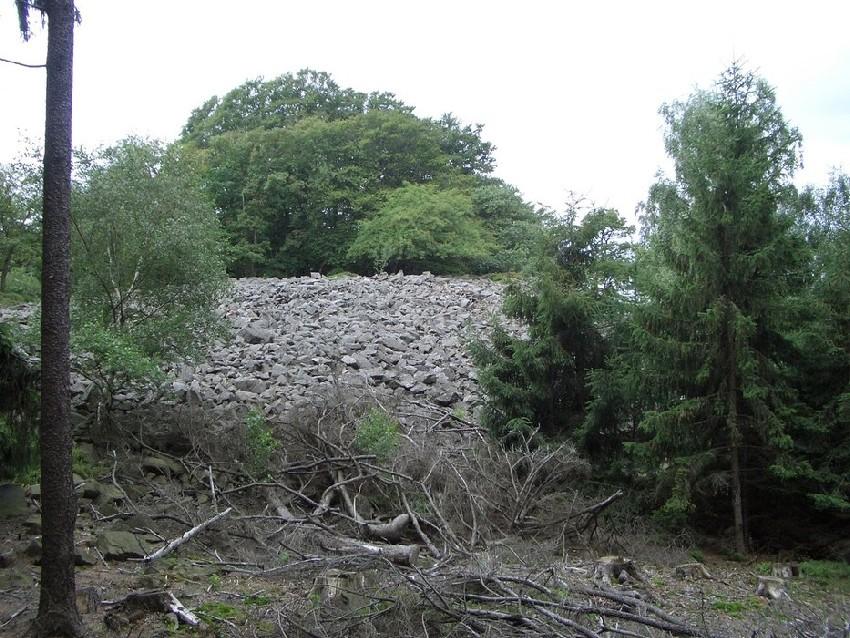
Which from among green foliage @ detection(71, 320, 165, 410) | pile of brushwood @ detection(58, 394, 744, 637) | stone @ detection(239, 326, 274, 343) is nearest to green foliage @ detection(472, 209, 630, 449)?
pile of brushwood @ detection(58, 394, 744, 637)

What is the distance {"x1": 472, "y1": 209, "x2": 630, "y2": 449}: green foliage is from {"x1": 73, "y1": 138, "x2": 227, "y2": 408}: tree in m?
5.29

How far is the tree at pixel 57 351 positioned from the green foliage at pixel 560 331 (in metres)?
7.18

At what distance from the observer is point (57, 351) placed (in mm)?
6238

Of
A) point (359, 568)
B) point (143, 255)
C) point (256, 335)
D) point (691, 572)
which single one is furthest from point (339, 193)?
point (359, 568)

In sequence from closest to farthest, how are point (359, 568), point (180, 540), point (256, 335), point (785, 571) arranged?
point (359, 568)
point (180, 540)
point (785, 571)
point (256, 335)

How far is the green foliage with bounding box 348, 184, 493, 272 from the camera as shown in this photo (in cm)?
3319

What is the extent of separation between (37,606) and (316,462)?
4.87m

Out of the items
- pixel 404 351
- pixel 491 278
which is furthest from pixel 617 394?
pixel 491 278

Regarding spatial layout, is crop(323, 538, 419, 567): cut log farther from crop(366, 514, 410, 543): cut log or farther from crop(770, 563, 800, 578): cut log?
crop(770, 563, 800, 578): cut log

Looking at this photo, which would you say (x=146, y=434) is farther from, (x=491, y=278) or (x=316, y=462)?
(x=491, y=278)

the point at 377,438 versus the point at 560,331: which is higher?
the point at 560,331

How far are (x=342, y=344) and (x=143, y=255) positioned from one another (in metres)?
6.00

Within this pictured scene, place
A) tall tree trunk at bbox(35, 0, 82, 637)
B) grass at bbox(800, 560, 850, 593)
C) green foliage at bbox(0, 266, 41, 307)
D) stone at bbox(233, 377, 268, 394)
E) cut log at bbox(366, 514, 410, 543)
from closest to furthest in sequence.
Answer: tall tree trunk at bbox(35, 0, 82, 637) → grass at bbox(800, 560, 850, 593) → cut log at bbox(366, 514, 410, 543) → stone at bbox(233, 377, 268, 394) → green foliage at bbox(0, 266, 41, 307)

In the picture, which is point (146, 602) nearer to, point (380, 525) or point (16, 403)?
point (16, 403)
